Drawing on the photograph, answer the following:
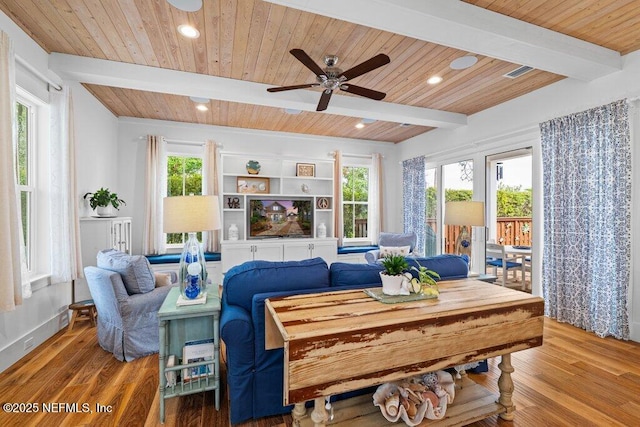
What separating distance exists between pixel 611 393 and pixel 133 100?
217 inches

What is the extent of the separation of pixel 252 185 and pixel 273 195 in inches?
17.3

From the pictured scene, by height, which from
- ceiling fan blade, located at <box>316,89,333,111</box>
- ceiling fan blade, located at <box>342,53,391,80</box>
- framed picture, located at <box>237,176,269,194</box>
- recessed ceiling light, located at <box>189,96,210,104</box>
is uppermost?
recessed ceiling light, located at <box>189,96,210,104</box>

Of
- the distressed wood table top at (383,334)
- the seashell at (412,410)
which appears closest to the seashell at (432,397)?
the seashell at (412,410)

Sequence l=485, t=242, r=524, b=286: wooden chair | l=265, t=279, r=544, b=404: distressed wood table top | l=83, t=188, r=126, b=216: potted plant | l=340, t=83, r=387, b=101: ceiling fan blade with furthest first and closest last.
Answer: l=485, t=242, r=524, b=286: wooden chair
l=83, t=188, r=126, b=216: potted plant
l=340, t=83, r=387, b=101: ceiling fan blade
l=265, t=279, r=544, b=404: distressed wood table top

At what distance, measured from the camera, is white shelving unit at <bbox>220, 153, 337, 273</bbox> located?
195 inches

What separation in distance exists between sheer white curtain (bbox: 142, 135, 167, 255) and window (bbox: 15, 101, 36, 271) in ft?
5.81

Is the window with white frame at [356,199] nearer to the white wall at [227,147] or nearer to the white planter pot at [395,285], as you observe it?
the white wall at [227,147]

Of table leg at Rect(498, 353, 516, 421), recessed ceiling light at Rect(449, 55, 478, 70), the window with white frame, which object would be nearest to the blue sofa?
table leg at Rect(498, 353, 516, 421)

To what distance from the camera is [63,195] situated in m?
2.89

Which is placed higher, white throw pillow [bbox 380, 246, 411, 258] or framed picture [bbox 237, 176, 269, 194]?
framed picture [bbox 237, 176, 269, 194]

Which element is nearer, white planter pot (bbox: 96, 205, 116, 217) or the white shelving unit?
white planter pot (bbox: 96, 205, 116, 217)

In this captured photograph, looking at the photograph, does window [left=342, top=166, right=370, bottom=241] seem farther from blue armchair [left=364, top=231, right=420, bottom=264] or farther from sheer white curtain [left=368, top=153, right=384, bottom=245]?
blue armchair [left=364, top=231, right=420, bottom=264]

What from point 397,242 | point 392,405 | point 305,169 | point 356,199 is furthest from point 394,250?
point 392,405

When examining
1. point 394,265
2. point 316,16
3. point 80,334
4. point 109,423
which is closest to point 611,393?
point 394,265
